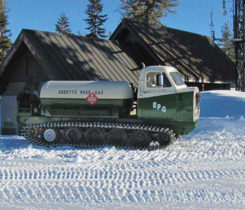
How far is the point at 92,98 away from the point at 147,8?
27.6m

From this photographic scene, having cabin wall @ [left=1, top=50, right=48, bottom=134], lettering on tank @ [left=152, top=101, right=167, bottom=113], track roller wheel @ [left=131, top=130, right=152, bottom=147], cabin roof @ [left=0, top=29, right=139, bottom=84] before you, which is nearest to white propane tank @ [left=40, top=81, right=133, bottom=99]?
lettering on tank @ [left=152, top=101, right=167, bottom=113]

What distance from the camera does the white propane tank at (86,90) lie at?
861 cm

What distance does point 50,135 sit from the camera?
9.03m

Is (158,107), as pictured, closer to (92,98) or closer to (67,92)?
(92,98)

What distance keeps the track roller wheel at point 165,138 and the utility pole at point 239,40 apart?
13895 mm

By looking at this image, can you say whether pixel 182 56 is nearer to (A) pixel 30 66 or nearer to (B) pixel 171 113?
(A) pixel 30 66

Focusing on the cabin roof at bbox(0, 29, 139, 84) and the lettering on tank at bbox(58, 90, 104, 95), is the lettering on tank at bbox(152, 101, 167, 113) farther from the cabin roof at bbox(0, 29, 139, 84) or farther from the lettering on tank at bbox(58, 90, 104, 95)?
the cabin roof at bbox(0, 29, 139, 84)

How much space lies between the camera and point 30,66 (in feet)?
44.8

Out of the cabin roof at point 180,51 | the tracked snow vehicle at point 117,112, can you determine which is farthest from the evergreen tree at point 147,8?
the tracked snow vehicle at point 117,112

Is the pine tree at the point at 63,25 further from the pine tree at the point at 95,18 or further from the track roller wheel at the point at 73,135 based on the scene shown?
the track roller wheel at the point at 73,135

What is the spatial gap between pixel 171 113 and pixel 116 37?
1273cm

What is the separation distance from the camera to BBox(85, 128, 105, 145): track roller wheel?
874 cm

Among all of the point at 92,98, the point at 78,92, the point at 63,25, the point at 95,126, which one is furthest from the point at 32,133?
the point at 63,25

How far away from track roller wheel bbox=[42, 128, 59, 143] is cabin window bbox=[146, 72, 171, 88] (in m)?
3.08
